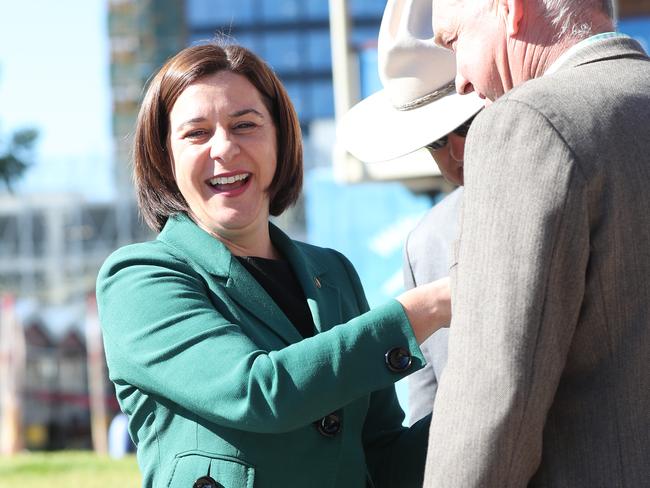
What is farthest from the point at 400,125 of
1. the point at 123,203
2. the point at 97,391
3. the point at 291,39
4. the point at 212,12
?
the point at 212,12

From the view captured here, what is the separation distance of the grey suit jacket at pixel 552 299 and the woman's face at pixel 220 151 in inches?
35.1

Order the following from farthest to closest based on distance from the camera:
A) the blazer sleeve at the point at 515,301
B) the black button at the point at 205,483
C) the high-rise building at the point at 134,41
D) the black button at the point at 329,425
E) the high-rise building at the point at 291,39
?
the high-rise building at the point at 291,39 < the high-rise building at the point at 134,41 < the black button at the point at 329,425 < the black button at the point at 205,483 < the blazer sleeve at the point at 515,301

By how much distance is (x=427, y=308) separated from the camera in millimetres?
1853

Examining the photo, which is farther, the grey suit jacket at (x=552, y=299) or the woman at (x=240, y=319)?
the woman at (x=240, y=319)

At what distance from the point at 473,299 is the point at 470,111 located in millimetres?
1018

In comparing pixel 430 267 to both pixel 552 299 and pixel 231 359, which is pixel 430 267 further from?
pixel 552 299

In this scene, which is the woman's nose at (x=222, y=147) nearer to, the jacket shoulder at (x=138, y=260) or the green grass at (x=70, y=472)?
the jacket shoulder at (x=138, y=260)

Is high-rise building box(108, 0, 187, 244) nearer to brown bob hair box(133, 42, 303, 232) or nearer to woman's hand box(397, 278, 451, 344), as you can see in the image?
brown bob hair box(133, 42, 303, 232)

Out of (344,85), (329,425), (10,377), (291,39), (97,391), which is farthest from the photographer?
(291,39)

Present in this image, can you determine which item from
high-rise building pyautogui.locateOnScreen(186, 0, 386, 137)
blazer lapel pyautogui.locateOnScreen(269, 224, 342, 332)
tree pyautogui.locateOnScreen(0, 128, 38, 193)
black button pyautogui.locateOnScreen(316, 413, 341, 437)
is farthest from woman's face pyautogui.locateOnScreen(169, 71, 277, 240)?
high-rise building pyautogui.locateOnScreen(186, 0, 386, 137)

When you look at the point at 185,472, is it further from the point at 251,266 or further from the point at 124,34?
the point at 124,34

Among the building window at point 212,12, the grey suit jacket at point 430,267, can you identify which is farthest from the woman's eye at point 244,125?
the building window at point 212,12

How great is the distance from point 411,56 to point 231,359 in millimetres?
902

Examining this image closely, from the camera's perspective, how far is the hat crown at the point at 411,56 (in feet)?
7.69
